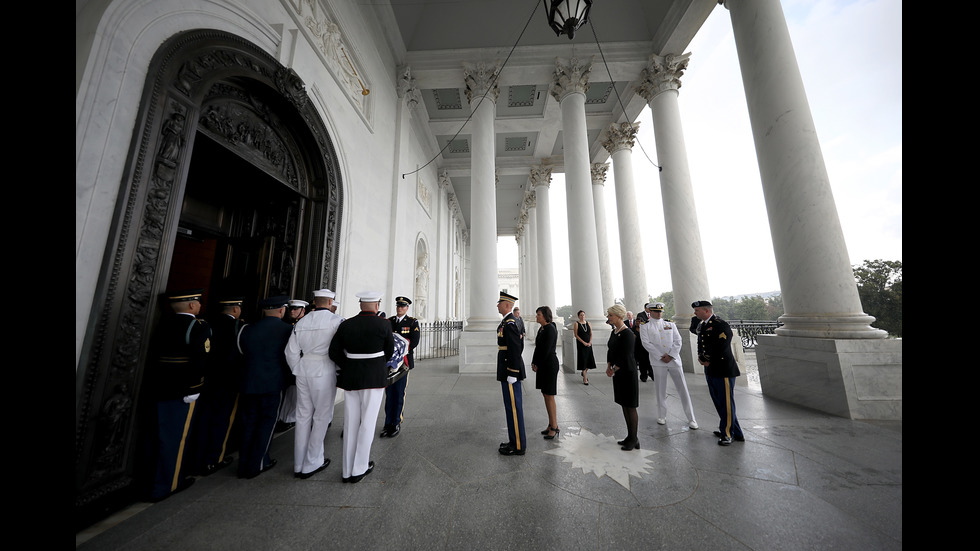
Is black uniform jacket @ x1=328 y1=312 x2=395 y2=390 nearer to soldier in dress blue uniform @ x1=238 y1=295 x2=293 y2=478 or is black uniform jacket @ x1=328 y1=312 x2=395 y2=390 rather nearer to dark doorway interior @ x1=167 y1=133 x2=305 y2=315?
soldier in dress blue uniform @ x1=238 y1=295 x2=293 y2=478

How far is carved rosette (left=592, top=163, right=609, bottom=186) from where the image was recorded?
15.4 meters

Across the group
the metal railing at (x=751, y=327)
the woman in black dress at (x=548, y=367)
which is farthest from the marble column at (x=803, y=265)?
the metal railing at (x=751, y=327)

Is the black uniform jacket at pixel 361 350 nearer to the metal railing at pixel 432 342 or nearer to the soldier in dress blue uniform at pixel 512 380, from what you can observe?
the soldier in dress blue uniform at pixel 512 380

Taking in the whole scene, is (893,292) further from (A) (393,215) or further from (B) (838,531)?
(A) (393,215)

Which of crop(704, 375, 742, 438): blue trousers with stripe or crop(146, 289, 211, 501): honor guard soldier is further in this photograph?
crop(704, 375, 742, 438): blue trousers with stripe

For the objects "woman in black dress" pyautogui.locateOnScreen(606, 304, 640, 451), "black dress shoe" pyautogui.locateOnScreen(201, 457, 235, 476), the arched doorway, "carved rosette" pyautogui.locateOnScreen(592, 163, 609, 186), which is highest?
"carved rosette" pyautogui.locateOnScreen(592, 163, 609, 186)

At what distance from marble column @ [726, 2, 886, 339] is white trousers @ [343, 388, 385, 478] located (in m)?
6.60

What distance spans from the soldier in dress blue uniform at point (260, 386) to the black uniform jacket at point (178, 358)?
1.27ft

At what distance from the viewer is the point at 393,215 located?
29.6ft

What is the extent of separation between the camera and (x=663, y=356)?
14.4 feet

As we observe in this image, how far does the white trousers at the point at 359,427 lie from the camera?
2.90 metres

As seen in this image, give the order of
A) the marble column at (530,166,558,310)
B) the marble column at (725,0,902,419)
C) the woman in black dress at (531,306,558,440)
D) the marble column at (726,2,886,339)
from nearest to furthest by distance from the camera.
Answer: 1. the woman in black dress at (531,306,558,440)
2. the marble column at (725,0,902,419)
3. the marble column at (726,2,886,339)
4. the marble column at (530,166,558,310)

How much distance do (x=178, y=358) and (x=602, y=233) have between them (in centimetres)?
1444

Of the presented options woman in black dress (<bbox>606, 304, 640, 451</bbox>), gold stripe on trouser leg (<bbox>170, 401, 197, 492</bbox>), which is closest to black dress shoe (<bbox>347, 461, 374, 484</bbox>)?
gold stripe on trouser leg (<bbox>170, 401, 197, 492</bbox>)
